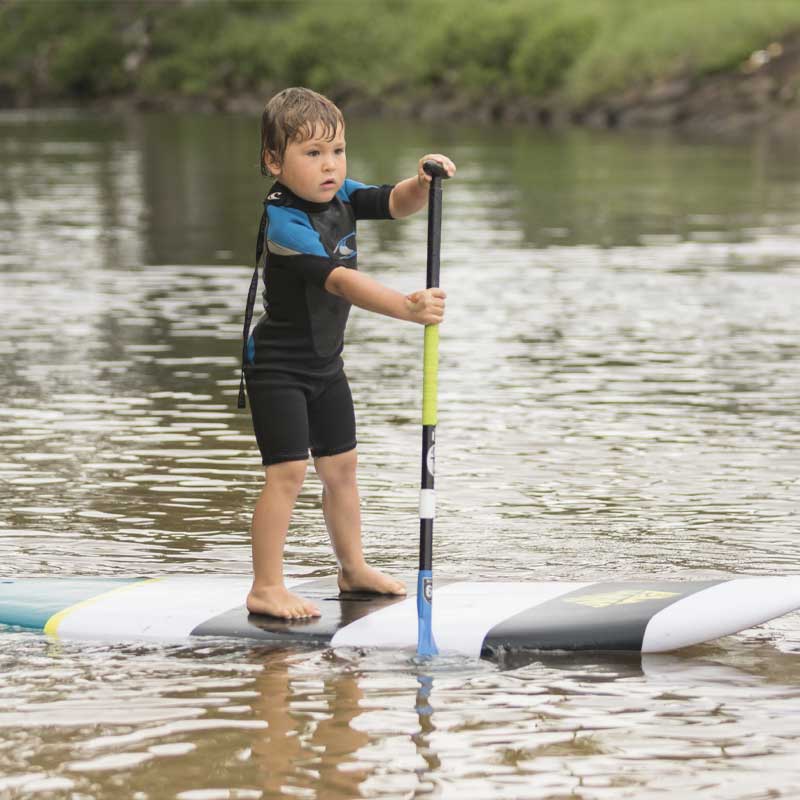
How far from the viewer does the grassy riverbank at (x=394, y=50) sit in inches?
2208

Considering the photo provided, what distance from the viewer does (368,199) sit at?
5.22 m

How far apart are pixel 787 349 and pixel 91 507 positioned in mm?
5547

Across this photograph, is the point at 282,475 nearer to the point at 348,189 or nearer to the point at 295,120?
the point at 348,189

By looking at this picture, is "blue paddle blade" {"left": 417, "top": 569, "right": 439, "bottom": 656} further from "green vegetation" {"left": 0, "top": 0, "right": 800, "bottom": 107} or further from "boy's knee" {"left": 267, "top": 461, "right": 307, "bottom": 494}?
"green vegetation" {"left": 0, "top": 0, "right": 800, "bottom": 107}

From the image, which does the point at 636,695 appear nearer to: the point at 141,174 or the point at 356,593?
the point at 356,593

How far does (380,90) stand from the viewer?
69312 mm

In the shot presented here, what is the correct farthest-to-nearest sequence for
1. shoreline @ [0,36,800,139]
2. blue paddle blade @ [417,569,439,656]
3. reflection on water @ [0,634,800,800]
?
shoreline @ [0,36,800,139] < blue paddle blade @ [417,569,439,656] < reflection on water @ [0,634,800,800]

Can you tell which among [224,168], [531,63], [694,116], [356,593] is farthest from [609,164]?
[531,63]

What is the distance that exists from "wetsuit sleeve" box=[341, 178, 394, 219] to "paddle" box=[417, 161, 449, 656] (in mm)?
264

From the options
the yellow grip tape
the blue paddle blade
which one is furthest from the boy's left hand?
the blue paddle blade

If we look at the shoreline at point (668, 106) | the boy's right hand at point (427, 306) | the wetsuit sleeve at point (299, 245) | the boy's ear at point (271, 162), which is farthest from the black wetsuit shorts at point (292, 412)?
the shoreline at point (668, 106)

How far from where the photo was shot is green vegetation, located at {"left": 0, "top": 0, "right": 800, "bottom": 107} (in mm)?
56719

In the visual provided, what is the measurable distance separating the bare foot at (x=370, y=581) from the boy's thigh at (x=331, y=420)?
0.37m

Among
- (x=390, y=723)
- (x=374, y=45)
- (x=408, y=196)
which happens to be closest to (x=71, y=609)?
(x=390, y=723)
